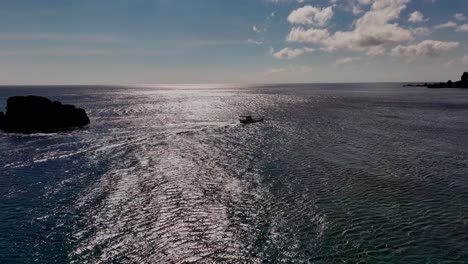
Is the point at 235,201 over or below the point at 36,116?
below

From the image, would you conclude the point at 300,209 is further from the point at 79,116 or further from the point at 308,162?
the point at 79,116

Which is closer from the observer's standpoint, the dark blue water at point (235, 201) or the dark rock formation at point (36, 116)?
the dark blue water at point (235, 201)

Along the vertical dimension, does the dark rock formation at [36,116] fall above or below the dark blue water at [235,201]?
above

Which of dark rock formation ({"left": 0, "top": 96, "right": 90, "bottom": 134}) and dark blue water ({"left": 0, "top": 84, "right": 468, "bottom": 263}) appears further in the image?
dark rock formation ({"left": 0, "top": 96, "right": 90, "bottom": 134})

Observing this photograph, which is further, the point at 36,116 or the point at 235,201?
the point at 36,116

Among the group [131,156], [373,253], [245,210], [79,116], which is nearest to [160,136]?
[131,156]
